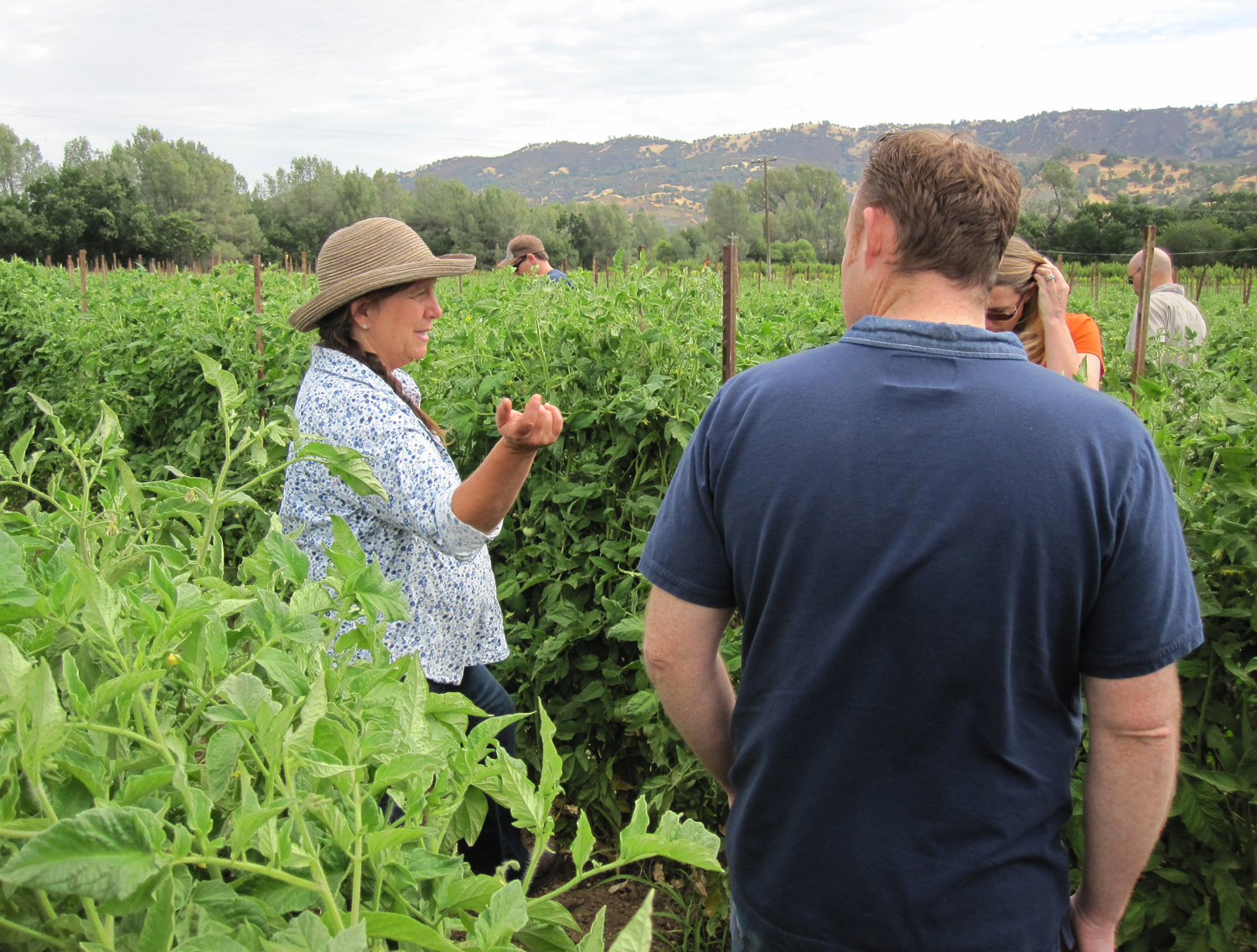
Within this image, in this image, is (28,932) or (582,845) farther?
(582,845)

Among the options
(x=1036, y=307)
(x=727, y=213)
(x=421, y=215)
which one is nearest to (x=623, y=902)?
(x=1036, y=307)

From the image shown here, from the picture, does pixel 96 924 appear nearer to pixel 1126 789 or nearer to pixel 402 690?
pixel 402 690

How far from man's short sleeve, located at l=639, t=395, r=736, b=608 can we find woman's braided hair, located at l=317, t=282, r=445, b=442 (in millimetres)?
1218

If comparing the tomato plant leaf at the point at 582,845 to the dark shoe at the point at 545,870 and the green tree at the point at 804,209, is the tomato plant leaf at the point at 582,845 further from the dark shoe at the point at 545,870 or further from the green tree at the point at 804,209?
the green tree at the point at 804,209

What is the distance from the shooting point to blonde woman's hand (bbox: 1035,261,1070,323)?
9.60 feet

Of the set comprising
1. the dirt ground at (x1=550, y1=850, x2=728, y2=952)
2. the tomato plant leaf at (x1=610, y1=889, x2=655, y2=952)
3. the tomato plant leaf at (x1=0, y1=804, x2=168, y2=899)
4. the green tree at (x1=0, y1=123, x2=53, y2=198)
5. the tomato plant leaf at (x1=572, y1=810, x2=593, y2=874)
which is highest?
the green tree at (x1=0, y1=123, x2=53, y2=198)

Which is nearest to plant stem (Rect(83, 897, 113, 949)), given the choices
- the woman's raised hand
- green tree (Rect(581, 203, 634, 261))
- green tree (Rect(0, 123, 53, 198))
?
the woman's raised hand

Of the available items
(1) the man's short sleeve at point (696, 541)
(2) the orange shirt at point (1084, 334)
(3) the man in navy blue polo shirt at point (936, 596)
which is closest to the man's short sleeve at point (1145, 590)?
(3) the man in navy blue polo shirt at point (936, 596)

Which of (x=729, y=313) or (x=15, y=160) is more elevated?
(x=15, y=160)

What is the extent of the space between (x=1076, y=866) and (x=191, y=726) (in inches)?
82.7

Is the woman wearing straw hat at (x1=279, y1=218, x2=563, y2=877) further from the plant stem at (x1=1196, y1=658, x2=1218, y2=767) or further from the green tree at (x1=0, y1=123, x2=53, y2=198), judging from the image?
the green tree at (x1=0, y1=123, x2=53, y2=198)

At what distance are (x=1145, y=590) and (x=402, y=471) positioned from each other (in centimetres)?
161

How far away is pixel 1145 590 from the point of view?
50.8 inches

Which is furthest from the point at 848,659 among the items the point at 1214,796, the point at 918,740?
the point at 1214,796
